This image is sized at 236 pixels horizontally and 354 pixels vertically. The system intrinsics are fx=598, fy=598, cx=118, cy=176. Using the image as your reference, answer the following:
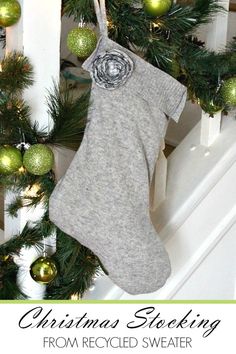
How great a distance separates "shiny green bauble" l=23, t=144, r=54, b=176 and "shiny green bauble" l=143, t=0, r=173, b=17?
0.25 m

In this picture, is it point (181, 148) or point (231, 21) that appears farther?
point (231, 21)

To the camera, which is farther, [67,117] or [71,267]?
[71,267]

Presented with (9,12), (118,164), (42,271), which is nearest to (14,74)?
(9,12)

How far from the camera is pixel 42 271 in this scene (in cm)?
96

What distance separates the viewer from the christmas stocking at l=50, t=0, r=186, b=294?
0.84 metres

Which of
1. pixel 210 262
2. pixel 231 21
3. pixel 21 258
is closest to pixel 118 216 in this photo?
pixel 21 258

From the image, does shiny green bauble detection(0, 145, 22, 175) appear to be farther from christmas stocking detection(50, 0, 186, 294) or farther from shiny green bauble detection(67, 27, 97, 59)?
shiny green bauble detection(67, 27, 97, 59)

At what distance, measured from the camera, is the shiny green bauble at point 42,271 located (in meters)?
0.96

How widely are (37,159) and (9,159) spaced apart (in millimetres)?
40

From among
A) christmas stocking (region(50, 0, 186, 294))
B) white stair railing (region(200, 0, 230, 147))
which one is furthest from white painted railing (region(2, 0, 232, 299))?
christmas stocking (region(50, 0, 186, 294))

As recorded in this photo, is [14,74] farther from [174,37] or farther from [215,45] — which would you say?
[215,45]

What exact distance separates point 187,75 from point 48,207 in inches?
12.2

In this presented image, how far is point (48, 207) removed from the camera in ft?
3.02

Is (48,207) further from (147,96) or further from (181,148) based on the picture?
(181,148)
